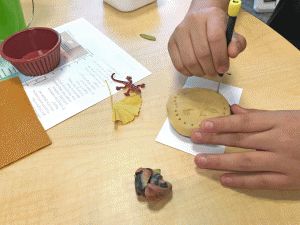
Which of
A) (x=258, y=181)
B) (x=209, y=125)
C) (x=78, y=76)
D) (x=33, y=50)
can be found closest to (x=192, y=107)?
(x=209, y=125)

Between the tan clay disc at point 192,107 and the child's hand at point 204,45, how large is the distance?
53 mm

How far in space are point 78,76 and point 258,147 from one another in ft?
1.55

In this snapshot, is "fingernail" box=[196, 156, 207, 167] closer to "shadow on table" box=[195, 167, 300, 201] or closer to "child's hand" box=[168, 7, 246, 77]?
"shadow on table" box=[195, 167, 300, 201]

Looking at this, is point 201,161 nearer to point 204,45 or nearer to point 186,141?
point 186,141

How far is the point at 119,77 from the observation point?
598mm

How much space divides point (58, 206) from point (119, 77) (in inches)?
13.6

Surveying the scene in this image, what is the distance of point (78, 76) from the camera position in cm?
60

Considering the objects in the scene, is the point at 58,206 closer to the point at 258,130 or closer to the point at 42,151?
the point at 42,151

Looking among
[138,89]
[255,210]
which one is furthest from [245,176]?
[138,89]

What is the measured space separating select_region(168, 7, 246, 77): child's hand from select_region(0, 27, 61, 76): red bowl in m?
0.32

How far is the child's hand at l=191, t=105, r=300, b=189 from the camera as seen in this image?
39 cm

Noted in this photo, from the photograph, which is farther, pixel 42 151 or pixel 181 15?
pixel 181 15

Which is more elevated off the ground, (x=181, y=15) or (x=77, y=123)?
(x=181, y=15)

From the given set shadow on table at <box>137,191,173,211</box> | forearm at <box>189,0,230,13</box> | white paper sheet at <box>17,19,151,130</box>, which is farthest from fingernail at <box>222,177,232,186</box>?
forearm at <box>189,0,230,13</box>
